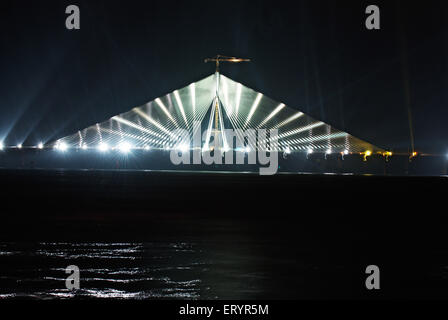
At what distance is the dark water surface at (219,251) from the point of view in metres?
11.0

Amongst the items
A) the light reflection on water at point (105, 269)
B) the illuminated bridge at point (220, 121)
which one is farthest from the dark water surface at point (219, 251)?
the illuminated bridge at point (220, 121)

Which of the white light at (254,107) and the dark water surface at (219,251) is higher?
the white light at (254,107)

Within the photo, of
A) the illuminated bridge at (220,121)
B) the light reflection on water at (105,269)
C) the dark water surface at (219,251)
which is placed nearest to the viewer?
the light reflection on water at (105,269)

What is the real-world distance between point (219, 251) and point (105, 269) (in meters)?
3.22

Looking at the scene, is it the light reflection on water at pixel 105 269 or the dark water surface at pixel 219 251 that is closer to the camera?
the light reflection on water at pixel 105 269

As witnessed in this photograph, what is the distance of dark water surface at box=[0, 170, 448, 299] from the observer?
11.0 m

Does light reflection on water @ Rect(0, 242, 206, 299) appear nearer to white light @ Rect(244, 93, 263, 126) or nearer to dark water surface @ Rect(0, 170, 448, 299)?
dark water surface @ Rect(0, 170, 448, 299)

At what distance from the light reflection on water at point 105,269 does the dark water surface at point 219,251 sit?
17mm

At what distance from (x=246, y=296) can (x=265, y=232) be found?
8313 millimetres

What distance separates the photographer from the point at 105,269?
12.5m

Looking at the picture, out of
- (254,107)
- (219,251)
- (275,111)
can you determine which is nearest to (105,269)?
(219,251)

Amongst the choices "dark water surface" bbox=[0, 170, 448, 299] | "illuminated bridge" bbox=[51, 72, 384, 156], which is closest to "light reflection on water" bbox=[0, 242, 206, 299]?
"dark water surface" bbox=[0, 170, 448, 299]

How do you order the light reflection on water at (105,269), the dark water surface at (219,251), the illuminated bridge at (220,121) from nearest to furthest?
the light reflection on water at (105,269) < the dark water surface at (219,251) < the illuminated bridge at (220,121)

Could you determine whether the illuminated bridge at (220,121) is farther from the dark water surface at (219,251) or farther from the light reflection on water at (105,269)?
the light reflection on water at (105,269)
